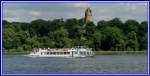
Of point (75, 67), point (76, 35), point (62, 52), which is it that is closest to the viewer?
point (75, 67)

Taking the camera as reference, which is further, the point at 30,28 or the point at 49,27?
the point at 49,27

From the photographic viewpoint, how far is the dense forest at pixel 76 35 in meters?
21.5

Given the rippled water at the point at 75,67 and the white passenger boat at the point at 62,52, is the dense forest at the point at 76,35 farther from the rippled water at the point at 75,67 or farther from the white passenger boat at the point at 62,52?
the rippled water at the point at 75,67

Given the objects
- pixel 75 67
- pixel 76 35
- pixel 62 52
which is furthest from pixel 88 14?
pixel 75 67

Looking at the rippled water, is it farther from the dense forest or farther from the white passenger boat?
the dense forest

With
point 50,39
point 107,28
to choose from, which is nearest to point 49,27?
point 50,39

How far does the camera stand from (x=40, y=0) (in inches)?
247

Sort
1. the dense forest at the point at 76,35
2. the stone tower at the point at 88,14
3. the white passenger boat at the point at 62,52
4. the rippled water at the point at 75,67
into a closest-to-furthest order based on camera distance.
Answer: the rippled water at the point at 75,67
the stone tower at the point at 88,14
the white passenger boat at the point at 62,52
the dense forest at the point at 76,35

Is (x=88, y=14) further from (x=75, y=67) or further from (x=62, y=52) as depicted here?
(x=75, y=67)

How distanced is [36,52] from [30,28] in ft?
6.51

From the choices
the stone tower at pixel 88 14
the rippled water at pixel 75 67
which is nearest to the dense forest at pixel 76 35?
the stone tower at pixel 88 14

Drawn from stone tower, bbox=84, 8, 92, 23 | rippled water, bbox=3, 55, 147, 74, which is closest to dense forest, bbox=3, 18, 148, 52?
stone tower, bbox=84, 8, 92, 23

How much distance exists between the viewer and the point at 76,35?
80.6ft

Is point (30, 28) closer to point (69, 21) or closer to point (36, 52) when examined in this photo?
point (36, 52)
